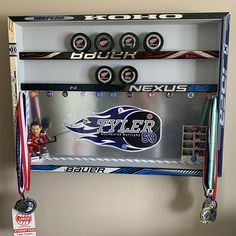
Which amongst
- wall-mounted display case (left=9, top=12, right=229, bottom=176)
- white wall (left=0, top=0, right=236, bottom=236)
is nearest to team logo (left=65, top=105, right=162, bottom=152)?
wall-mounted display case (left=9, top=12, right=229, bottom=176)

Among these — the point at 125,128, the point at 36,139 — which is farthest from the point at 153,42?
the point at 36,139

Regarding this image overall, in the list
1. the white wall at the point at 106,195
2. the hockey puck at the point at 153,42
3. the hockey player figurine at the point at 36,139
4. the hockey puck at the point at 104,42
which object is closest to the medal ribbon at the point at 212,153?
the white wall at the point at 106,195

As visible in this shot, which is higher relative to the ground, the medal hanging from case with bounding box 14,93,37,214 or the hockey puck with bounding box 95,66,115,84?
the hockey puck with bounding box 95,66,115,84

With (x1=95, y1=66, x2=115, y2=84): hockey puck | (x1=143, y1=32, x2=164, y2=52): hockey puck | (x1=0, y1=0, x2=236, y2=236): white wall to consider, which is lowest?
(x1=0, y1=0, x2=236, y2=236): white wall

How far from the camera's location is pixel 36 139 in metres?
1.28

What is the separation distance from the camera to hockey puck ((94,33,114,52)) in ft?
3.95

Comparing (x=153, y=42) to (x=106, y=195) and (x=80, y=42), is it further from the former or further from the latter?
(x=106, y=195)

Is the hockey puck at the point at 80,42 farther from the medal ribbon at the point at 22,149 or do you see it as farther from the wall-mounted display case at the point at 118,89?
the medal ribbon at the point at 22,149

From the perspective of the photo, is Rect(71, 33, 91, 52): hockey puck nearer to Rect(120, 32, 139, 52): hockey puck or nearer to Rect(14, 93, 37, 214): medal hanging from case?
Rect(120, 32, 139, 52): hockey puck

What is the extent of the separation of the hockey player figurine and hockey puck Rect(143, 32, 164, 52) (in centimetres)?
46

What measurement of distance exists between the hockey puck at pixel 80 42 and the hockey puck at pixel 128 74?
0.46ft

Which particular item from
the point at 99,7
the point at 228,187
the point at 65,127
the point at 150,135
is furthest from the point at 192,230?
the point at 99,7

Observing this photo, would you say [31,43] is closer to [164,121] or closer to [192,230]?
[164,121]

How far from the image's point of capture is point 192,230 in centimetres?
133
